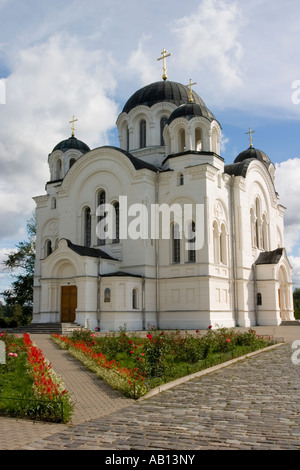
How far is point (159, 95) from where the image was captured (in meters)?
34.8

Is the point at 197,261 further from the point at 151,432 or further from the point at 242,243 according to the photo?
the point at 151,432

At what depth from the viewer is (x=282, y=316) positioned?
3438cm

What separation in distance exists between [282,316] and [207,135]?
14723 millimetres

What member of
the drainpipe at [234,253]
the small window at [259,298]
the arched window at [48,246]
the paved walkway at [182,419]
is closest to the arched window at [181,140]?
the drainpipe at [234,253]

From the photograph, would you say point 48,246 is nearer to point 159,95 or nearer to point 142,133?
point 142,133

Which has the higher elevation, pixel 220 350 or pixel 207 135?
pixel 207 135

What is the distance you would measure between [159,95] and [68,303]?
1710 cm

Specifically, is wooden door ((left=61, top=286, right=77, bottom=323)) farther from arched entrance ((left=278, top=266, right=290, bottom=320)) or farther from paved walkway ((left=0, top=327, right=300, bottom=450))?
paved walkway ((left=0, top=327, right=300, bottom=450))

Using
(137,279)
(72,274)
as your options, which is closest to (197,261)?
(137,279)

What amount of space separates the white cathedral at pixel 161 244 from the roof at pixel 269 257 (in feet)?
0.27

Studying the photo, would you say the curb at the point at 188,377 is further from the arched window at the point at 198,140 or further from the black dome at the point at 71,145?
the black dome at the point at 71,145

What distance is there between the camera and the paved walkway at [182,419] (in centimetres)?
582

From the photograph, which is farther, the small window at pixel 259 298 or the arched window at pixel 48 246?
the arched window at pixel 48 246

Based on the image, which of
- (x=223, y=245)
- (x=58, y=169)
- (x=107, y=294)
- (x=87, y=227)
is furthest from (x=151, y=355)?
(x=58, y=169)
